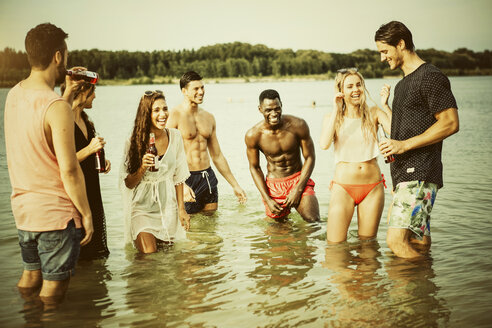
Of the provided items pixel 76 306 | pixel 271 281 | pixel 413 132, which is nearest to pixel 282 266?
pixel 271 281

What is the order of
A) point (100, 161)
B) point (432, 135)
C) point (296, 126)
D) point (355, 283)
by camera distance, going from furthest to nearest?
point (296, 126)
point (355, 283)
point (100, 161)
point (432, 135)

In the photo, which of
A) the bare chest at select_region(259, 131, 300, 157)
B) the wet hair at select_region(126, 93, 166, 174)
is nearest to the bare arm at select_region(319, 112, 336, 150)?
the bare chest at select_region(259, 131, 300, 157)

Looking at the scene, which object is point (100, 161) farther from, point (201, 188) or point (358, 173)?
point (201, 188)

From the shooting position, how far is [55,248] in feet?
11.9

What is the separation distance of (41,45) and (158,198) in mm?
2816

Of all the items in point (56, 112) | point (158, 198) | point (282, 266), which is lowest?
point (282, 266)

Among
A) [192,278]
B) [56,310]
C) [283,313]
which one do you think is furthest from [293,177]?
[56,310]

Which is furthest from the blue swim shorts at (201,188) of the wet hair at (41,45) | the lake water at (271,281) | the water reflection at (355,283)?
the wet hair at (41,45)

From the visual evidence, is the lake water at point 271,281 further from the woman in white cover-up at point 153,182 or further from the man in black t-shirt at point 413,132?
the man in black t-shirt at point 413,132

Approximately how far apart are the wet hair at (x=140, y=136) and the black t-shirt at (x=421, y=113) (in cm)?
291

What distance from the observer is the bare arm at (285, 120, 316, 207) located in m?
7.35

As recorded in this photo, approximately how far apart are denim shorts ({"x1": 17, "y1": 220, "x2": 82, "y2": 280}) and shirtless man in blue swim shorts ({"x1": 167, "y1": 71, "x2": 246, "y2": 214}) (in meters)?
4.40

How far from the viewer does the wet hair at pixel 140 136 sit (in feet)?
18.9

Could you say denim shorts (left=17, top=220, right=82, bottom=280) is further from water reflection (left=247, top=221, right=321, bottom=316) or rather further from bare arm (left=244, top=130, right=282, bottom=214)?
bare arm (left=244, top=130, right=282, bottom=214)
